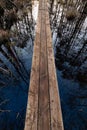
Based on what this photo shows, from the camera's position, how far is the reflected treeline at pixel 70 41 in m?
4.64

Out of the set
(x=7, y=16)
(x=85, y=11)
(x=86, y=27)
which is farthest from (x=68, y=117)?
(x=85, y=11)

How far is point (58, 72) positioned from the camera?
14.8 ft

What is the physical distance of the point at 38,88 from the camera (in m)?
3.28

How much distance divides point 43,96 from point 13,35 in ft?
11.6

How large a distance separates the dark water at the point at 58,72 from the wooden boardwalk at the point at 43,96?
0.47 metres

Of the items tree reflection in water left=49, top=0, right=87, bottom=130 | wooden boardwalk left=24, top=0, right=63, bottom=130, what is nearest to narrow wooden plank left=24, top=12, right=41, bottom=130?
wooden boardwalk left=24, top=0, right=63, bottom=130

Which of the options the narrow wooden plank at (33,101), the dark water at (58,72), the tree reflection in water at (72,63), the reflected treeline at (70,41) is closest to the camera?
the narrow wooden plank at (33,101)

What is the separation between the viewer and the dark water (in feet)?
11.0

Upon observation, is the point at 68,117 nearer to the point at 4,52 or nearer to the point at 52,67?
the point at 52,67

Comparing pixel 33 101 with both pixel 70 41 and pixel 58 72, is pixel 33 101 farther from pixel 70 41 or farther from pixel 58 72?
pixel 70 41

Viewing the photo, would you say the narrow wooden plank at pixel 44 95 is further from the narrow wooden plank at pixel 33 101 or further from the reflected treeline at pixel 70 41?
the reflected treeline at pixel 70 41

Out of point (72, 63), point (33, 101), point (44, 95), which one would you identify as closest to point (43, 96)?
point (44, 95)

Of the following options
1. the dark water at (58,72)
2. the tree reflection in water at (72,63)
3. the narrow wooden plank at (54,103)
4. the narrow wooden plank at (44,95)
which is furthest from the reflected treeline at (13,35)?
the tree reflection in water at (72,63)

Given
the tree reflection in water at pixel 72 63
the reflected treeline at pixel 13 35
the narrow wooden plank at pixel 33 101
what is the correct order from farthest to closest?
the reflected treeline at pixel 13 35
the tree reflection in water at pixel 72 63
the narrow wooden plank at pixel 33 101
